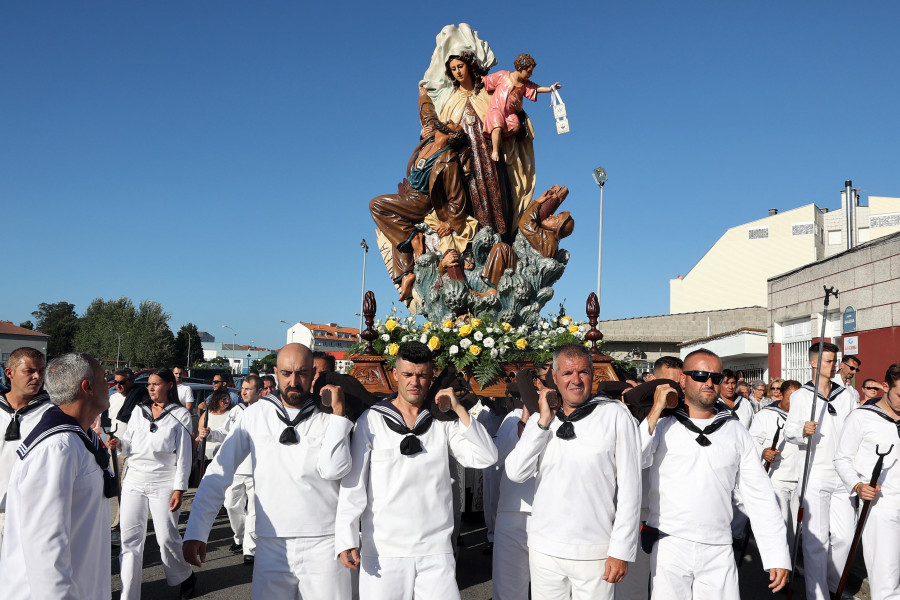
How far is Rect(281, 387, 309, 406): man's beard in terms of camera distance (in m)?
4.39

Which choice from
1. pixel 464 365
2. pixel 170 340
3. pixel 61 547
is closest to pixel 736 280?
pixel 464 365

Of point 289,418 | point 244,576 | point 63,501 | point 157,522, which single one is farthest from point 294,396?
point 244,576

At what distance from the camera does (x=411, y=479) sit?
12.9 feet

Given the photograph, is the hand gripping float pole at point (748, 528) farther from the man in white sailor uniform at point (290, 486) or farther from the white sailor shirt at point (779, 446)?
the man in white sailor uniform at point (290, 486)

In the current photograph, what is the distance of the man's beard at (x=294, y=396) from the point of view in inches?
173

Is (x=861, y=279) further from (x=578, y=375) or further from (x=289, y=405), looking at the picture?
(x=289, y=405)

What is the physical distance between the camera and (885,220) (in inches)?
1292

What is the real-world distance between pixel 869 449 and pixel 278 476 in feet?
13.9

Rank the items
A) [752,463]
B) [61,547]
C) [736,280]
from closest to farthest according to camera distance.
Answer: [61,547], [752,463], [736,280]

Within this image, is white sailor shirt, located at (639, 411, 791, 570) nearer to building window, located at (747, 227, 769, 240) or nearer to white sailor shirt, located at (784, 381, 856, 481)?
white sailor shirt, located at (784, 381, 856, 481)

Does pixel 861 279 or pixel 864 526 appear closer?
pixel 864 526

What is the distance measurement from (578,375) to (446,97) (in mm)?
9727

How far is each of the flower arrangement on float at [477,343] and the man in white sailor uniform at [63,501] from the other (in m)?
5.04

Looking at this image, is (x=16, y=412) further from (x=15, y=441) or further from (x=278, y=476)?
(x=278, y=476)
